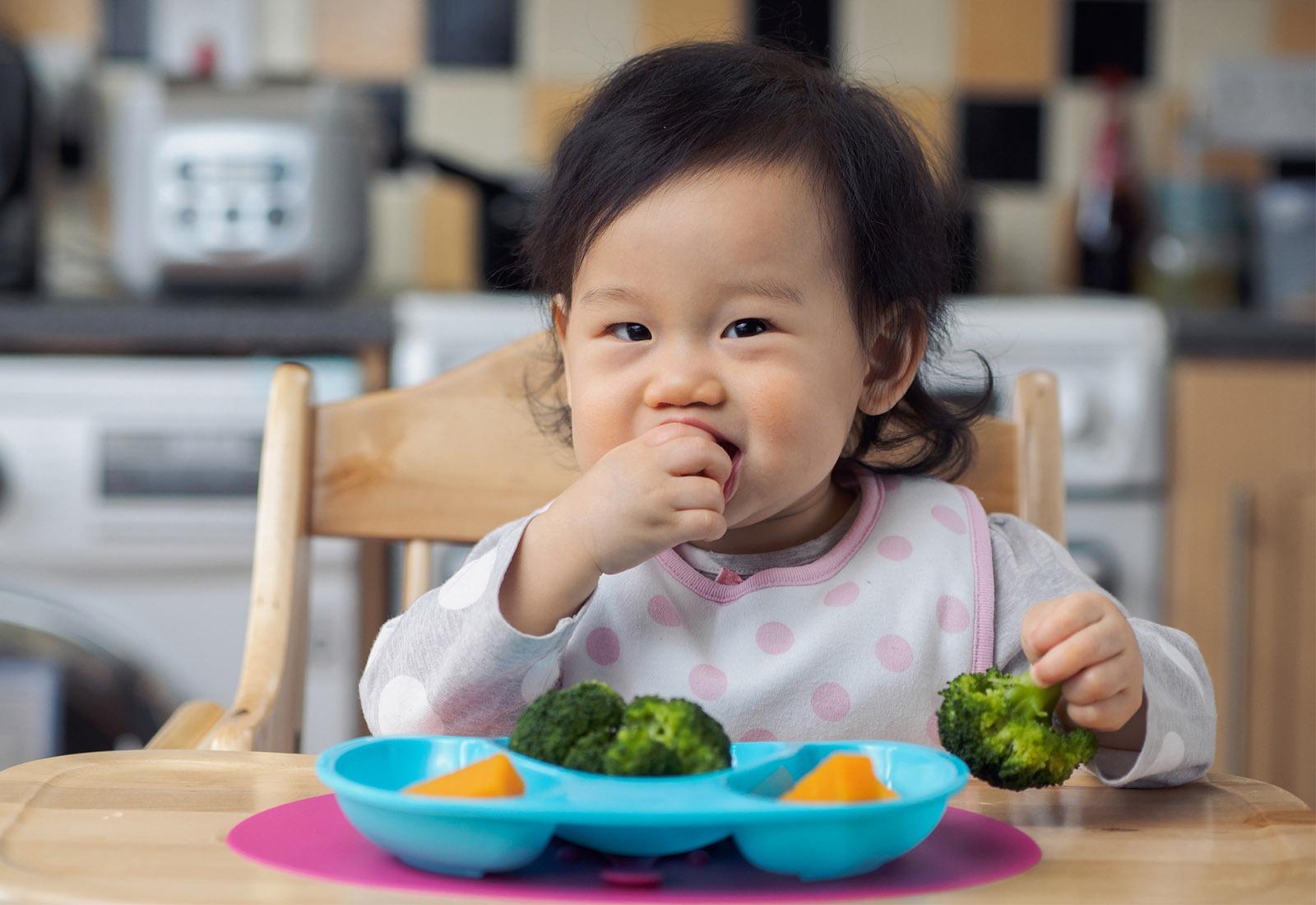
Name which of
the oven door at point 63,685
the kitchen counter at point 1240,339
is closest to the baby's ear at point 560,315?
the oven door at point 63,685

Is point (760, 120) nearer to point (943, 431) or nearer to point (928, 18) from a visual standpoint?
point (943, 431)

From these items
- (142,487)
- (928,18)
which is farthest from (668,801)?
(928,18)

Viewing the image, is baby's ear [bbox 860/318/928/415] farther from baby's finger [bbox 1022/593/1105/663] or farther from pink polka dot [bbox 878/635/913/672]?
baby's finger [bbox 1022/593/1105/663]

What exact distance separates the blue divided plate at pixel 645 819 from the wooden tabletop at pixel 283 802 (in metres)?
0.02

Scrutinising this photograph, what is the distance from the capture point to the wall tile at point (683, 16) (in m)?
2.32

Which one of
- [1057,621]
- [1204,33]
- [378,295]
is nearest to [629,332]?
[1057,621]

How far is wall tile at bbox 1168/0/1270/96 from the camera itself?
2.40 metres

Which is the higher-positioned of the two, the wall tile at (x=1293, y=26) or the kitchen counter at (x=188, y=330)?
the wall tile at (x=1293, y=26)

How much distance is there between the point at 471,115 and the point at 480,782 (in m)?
1.96

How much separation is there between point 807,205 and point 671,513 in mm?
213

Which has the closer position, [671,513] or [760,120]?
[671,513]

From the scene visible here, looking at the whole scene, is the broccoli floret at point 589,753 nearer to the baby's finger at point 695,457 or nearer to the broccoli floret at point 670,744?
the broccoli floret at point 670,744

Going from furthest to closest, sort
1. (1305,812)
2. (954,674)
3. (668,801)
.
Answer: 1. (954,674)
2. (1305,812)
3. (668,801)

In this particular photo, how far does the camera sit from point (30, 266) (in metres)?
1.94
